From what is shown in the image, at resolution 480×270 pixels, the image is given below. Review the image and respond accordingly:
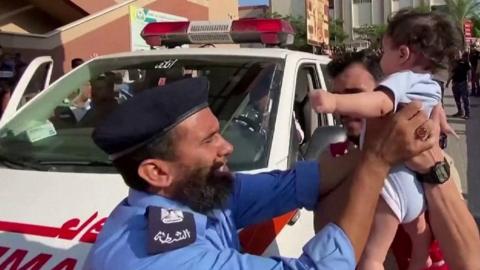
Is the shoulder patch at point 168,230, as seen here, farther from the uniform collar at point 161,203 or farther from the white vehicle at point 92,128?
the white vehicle at point 92,128

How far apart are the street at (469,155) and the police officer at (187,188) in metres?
4.74

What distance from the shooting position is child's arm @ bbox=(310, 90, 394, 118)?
1750mm

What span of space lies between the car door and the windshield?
124mm

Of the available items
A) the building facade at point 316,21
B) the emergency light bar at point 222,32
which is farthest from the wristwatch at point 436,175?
the building facade at point 316,21

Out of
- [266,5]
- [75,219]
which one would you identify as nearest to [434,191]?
[75,219]

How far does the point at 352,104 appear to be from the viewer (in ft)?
5.87

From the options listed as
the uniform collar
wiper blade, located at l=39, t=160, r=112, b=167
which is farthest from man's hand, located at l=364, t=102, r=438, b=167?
wiper blade, located at l=39, t=160, r=112, b=167

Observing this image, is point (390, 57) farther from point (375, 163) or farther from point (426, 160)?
point (375, 163)

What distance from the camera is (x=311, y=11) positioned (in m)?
13.9

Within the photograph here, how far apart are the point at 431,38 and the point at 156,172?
961mm

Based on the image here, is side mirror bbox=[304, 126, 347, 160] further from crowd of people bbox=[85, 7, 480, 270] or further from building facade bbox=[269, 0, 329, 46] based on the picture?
building facade bbox=[269, 0, 329, 46]

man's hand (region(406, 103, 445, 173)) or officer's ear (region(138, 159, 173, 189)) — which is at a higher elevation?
officer's ear (region(138, 159, 173, 189))

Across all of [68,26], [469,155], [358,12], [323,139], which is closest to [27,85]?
[323,139]

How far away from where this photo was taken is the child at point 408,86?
1938 millimetres
